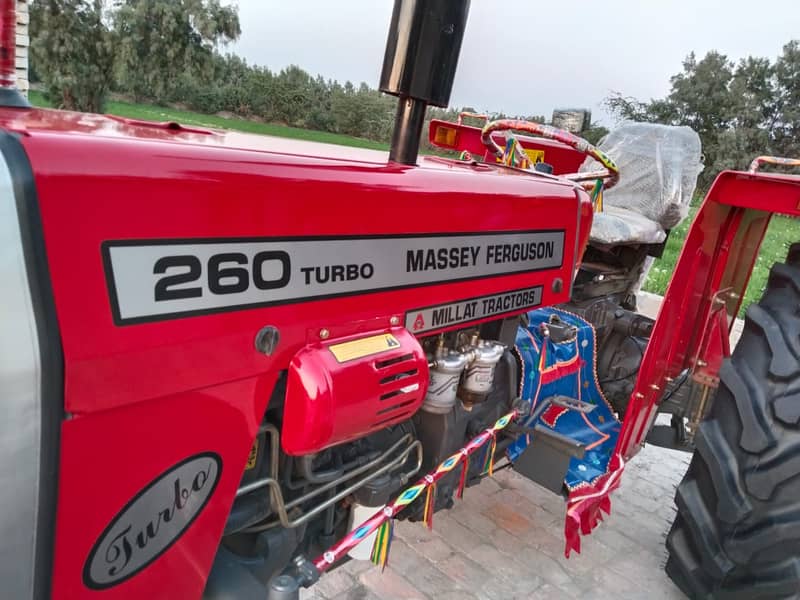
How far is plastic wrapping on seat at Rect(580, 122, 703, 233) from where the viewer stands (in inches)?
118

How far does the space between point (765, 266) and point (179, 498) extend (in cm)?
983

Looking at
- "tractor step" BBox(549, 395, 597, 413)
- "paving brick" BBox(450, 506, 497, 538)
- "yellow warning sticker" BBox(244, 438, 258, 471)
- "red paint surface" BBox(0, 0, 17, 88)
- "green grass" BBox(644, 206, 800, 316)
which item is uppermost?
"red paint surface" BBox(0, 0, 17, 88)

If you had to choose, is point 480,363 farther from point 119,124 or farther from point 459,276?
point 119,124

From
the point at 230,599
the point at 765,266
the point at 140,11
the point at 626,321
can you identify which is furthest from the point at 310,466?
the point at 140,11

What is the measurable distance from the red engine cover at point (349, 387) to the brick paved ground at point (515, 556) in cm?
113

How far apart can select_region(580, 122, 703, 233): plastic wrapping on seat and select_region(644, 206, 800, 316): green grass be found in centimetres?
51

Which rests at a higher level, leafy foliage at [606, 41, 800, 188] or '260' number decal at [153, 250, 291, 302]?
leafy foliage at [606, 41, 800, 188]

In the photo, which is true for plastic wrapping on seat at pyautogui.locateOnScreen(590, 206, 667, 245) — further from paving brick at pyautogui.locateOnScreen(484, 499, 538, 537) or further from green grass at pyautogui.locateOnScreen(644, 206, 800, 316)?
paving brick at pyautogui.locateOnScreen(484, 499, 538, 537)

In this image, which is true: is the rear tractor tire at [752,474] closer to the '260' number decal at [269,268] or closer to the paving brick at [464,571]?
the paving brick at [464,571]

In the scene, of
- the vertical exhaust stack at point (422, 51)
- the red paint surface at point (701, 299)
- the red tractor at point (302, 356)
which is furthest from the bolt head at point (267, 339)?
the red paint surface at point (701, 299)

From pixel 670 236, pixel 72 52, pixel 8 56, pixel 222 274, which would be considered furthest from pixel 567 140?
pixel 72 52

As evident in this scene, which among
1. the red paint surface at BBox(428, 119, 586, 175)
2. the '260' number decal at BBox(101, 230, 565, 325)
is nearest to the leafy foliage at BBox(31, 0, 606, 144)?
the red paint surface at BBox(428, 119, 586, 175)

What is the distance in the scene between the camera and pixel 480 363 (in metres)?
1.60

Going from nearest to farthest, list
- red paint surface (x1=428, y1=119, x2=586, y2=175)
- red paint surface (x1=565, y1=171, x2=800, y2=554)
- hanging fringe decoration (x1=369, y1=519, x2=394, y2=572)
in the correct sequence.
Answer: hanging fringe decoration (x1=369, y1=519, x2=394, y2=572)
red paint surface (x1=565, y1=171, x2=800, y2=554)
red paint surface (x1=428, y1=119, x2=586, y2=175)
